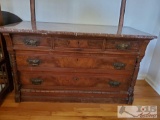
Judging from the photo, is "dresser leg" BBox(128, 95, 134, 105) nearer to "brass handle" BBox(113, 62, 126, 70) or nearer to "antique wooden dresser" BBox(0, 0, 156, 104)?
"antique wooden dresser" BBox(0, 0, 156, 104)

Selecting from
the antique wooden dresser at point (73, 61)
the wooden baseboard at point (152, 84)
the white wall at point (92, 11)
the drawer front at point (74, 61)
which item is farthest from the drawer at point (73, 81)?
the white wall at point (92, 11)

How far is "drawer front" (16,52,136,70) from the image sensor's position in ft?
4.47

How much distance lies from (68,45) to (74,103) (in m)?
0.66

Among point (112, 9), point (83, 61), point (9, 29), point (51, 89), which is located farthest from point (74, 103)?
point (112, 9)

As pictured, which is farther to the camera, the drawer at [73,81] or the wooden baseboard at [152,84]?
the wooden baseboard at [152,84]

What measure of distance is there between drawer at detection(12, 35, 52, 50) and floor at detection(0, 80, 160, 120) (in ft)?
2.06

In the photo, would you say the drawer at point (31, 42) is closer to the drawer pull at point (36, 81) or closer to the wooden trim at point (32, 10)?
the drawer pull at point (36, 81)

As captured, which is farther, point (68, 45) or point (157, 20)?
point (157, 20)

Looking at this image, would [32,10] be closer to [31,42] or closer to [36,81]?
[31,42]

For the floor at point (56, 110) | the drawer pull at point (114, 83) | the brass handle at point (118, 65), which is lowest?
the floor at point (56, 110)

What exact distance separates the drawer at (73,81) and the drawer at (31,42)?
29cm

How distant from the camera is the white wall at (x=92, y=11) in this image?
1.71 metres

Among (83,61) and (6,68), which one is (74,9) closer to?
(83,61)

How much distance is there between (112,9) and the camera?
1.79 m
